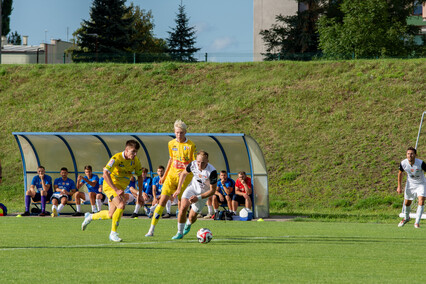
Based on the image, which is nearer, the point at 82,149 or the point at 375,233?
the point at 375,233

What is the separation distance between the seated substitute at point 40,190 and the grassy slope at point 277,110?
558 cm

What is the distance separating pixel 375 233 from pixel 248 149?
258 inches

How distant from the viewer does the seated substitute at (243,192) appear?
1881 cm

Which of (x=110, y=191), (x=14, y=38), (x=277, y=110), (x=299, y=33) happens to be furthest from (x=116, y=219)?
(x=14, y=38)

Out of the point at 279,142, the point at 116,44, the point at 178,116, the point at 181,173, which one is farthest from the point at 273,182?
the point at 116,44

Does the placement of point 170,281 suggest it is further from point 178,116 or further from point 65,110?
point 65,110

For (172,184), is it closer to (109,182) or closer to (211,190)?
(211,190)

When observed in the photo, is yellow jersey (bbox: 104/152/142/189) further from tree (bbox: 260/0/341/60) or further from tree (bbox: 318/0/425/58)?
tree (bbox: 260/0/341/60)

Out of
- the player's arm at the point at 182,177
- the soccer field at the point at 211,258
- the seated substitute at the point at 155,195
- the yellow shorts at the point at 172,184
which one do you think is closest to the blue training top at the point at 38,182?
the seated substitute at the point at 155,195

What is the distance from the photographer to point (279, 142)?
28625 millimetres

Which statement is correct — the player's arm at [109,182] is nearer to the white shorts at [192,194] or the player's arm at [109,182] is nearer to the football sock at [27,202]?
the white shorts at [192,194]

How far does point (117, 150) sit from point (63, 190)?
8.28 ft

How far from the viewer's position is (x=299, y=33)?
4394 cm

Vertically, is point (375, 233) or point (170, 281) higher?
point (170, 281)
